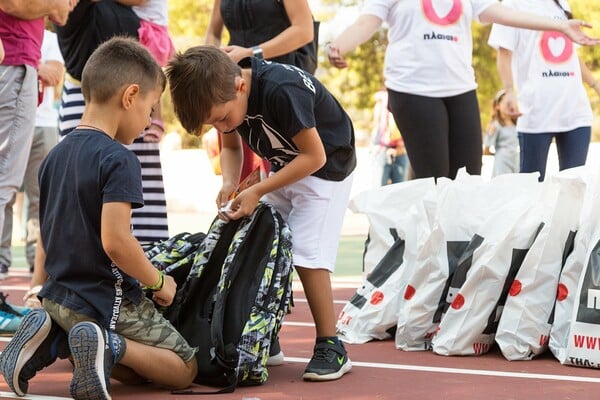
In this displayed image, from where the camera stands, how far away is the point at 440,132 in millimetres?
5367

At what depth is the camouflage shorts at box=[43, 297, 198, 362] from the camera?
140 inches

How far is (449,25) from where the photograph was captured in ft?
18.1

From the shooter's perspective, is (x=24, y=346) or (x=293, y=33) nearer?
(x=24, y=346)

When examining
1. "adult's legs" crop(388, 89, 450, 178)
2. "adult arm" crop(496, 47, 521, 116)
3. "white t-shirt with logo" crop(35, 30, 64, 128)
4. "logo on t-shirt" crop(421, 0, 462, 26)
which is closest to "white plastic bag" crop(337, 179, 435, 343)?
"adult's legs" crop(388, 89, 450, 178)

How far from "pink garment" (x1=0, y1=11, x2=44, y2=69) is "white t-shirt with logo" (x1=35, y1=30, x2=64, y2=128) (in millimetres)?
2453

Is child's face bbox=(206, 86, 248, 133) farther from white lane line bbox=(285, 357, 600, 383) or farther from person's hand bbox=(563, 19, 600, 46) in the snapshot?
person's hand bbox=(563, 19, 600, 46)

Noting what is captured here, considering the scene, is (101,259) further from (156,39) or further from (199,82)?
(156,39)

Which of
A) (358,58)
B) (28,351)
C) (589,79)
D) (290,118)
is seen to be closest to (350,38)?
(290,118)

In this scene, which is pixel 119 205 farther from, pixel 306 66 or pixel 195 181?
pixel 195 181

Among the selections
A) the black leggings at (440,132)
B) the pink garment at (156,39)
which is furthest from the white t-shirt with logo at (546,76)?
the pink garment at (156,39)

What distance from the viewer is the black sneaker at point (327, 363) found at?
12.9 ft

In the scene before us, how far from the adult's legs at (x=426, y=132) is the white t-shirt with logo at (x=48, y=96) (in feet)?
10.1

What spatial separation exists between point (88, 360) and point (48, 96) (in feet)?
17.3

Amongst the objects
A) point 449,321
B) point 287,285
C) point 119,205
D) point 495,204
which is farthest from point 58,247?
point 495,204
